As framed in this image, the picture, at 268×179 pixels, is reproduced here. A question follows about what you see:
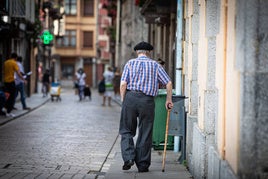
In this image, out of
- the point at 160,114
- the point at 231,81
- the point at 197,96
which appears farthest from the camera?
the point at 160,114

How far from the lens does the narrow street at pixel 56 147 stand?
1013 cm

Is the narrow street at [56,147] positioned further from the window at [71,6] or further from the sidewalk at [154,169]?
the window at [71,6]

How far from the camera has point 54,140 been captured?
14.6 meters

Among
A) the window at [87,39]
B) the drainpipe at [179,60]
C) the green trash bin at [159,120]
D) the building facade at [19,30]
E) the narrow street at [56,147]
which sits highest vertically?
the window at [87,39]

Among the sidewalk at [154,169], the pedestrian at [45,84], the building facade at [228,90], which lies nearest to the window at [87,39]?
the pedestrian at [45,84]

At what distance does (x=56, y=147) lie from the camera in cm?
1328

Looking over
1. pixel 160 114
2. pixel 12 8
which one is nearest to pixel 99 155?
pixel 160 114

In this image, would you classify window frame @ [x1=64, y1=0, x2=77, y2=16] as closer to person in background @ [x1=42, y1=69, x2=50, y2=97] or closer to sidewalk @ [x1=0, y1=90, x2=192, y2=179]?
person in background @ [x1=42, y1=69, x2=50, y2=97]

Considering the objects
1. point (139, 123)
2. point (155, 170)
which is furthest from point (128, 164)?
point (139, 123)

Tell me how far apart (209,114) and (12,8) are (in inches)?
656

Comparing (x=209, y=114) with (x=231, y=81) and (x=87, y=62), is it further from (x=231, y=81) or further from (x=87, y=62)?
(x=87, y=62)

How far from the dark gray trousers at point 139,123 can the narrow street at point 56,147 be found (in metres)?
0.53

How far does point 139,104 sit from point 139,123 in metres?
0.32

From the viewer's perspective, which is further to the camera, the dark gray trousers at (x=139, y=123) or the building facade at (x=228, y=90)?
the dark gray trousers at (x=139, y=123)
